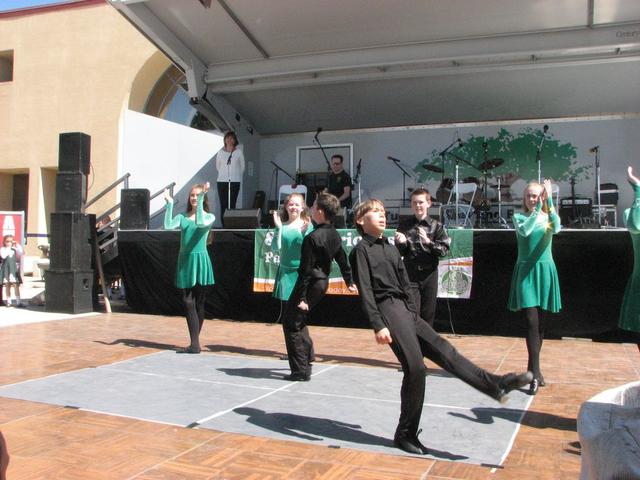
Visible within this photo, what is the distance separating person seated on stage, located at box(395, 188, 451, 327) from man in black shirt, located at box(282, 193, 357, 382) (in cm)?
63

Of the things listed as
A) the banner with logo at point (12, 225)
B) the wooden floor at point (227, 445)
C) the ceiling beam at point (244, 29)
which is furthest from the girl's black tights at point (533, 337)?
Answer: the banner with logo at point (12, 225)

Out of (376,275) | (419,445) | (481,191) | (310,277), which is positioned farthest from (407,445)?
(481,191)

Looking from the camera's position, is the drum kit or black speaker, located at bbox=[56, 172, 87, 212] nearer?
black speaker, located at bbox=[56, 172, 87, 212]

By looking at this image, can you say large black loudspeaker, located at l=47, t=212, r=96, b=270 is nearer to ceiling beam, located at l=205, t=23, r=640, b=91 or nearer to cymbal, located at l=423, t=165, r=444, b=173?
ceiling beam, located at l=205, t=23, r=640, b=91

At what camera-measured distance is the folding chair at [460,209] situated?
12.2 metres

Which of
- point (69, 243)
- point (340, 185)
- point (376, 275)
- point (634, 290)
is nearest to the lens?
point (376, 275)

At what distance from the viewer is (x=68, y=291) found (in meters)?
10.2

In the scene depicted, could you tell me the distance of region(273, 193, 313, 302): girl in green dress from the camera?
5.91m

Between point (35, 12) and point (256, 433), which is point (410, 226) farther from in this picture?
point (35, 12)

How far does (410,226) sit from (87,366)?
3.53 metres

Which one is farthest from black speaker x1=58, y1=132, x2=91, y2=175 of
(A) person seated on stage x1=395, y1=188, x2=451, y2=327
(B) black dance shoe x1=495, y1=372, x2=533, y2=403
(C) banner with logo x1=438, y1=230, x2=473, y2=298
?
(B) black dance shoe x1=495, y1=372, x2=533, y2=403

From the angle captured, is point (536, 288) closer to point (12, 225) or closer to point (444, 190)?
point (444, 190)

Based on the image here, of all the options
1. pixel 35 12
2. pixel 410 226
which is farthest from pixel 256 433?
pixel 35 12

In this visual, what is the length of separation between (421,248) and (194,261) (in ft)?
8.58
